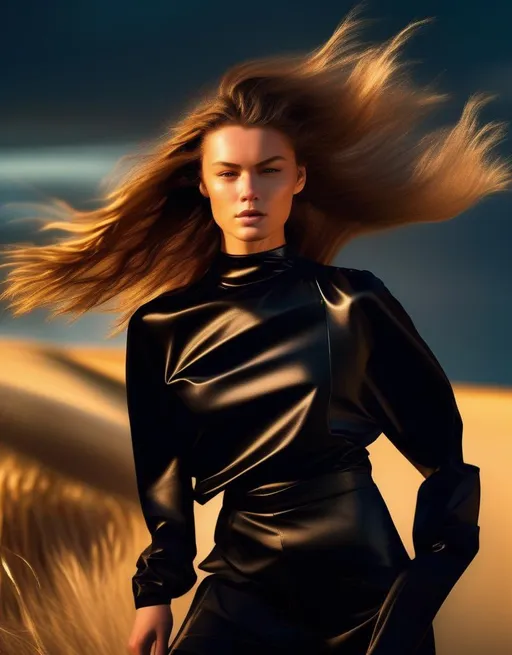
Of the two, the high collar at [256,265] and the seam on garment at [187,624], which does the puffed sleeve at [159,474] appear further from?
the high collar at [256,265]

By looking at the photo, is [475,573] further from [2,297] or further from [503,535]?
[2,297]

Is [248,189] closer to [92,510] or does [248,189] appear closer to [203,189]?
[203,189]

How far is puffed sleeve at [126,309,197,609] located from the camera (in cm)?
137

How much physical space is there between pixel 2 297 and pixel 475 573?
0.77 metres

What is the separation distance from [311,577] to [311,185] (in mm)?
507

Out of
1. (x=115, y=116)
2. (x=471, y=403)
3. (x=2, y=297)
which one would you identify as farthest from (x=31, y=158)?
(x=471, y=403)

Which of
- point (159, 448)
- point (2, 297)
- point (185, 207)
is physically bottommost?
point (159, 448)

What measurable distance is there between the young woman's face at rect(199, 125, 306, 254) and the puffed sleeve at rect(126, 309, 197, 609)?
18 cm

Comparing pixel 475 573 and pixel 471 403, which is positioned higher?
pixel 471 403

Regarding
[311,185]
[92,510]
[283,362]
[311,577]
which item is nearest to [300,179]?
[311,185]

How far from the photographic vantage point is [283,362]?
1387 millimetres

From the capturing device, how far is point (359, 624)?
4.37 ft

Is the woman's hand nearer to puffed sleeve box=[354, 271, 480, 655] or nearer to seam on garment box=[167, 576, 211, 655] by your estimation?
seam on garment box=[167, 576, 211, 655]

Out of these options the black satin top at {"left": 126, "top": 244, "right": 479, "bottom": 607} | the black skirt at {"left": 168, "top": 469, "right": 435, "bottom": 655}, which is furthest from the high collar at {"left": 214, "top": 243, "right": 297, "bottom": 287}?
the black skirt at {"left": 168, "top": 469, "right": 435, "bottom": 655}
